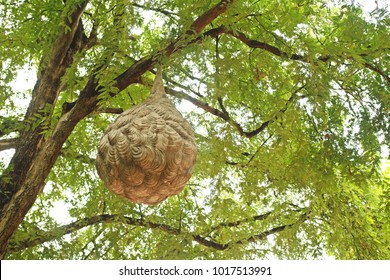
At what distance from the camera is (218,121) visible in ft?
11.5

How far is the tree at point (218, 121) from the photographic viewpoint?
2572 mm

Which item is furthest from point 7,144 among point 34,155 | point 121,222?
point 121,222

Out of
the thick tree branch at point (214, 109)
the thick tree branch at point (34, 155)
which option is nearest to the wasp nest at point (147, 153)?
the thick tree branch at point (214, 109)

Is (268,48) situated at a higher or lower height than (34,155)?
higher

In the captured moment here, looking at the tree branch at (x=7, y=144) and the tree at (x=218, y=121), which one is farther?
the tree branch at (x=7, y=144)

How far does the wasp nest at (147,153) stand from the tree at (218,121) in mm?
418

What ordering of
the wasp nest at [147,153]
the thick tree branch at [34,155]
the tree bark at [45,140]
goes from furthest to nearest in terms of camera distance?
the thick tree branch at [34,155], the tree bark at [45,140], the wasp nest at [147,153]

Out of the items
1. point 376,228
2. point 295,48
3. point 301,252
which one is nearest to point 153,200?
point 295,48

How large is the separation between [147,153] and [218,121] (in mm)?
1810

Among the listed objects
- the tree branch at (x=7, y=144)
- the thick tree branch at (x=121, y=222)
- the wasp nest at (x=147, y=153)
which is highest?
the tree branch at (x=7, y=144)

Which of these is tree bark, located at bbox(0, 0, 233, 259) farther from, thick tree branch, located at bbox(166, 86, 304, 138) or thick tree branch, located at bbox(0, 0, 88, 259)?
thick tree branch, located at bbox(166, 86, 304, 138)

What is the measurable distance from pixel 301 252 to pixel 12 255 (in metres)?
1.89

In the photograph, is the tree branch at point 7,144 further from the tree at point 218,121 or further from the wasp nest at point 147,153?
the wasp nest at point 147,153

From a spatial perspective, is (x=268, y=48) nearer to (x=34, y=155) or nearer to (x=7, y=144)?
(x=34, y=155)
